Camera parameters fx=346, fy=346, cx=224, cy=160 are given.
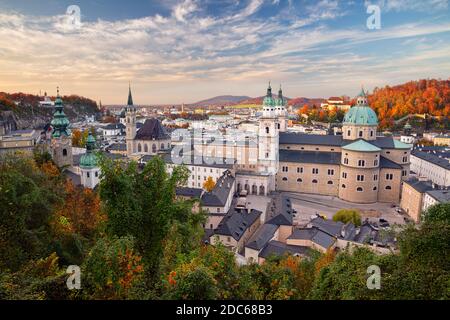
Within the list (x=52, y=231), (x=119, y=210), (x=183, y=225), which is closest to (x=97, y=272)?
(x=119, y=210)

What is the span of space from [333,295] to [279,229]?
83.0 ft

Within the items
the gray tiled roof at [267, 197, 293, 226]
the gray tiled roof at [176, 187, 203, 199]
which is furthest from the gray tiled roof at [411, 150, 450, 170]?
the gray tiled roof at [176, 187, 203, 199]

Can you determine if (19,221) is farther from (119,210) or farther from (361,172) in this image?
(361,172)

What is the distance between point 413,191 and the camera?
148 feet

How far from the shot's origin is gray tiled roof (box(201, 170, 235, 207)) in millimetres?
40938

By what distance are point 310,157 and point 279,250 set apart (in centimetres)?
2900

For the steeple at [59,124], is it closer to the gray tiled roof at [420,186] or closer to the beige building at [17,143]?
the beige building at [17,143]

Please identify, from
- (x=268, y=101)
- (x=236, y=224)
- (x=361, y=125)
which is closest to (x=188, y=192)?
(x=236, y=224)

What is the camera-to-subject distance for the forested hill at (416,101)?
110 meters

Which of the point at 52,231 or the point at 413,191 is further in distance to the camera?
the point at 413,191

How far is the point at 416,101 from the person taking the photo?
375 ft

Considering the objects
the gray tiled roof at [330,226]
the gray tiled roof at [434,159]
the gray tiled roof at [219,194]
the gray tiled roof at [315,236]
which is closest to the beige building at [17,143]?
the gray tiled roof at [219,194]

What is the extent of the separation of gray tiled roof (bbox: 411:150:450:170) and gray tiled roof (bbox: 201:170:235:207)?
34.6 metres

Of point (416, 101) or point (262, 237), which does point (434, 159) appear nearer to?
point (262, 237)
